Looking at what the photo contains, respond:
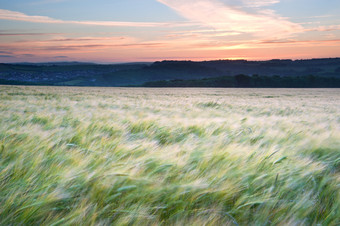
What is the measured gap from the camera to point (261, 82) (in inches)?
2977

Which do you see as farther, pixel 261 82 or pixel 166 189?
pixel 261 82

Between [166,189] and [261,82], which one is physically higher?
[261,82]

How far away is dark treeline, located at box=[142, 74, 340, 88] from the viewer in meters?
71.4

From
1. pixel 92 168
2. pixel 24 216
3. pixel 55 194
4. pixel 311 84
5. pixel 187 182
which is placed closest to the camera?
pixel 24 216

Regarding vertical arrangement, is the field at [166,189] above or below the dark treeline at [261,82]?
below

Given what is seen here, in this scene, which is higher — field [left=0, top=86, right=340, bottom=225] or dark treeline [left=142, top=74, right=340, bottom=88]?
dark treeline [left=142, top=74, right=340, bottom=88]

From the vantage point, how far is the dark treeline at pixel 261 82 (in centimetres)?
7138

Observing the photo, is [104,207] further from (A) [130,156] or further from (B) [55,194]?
(A) [130,156]

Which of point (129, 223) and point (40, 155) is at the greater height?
point (40, 155)

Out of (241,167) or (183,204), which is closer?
(183,204)

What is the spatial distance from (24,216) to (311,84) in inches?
3326

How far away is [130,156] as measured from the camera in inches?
81.7

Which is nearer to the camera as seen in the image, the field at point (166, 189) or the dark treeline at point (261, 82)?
the field at point (166, 189)

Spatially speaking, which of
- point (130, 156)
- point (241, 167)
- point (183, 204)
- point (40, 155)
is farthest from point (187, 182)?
point (40, 155)
